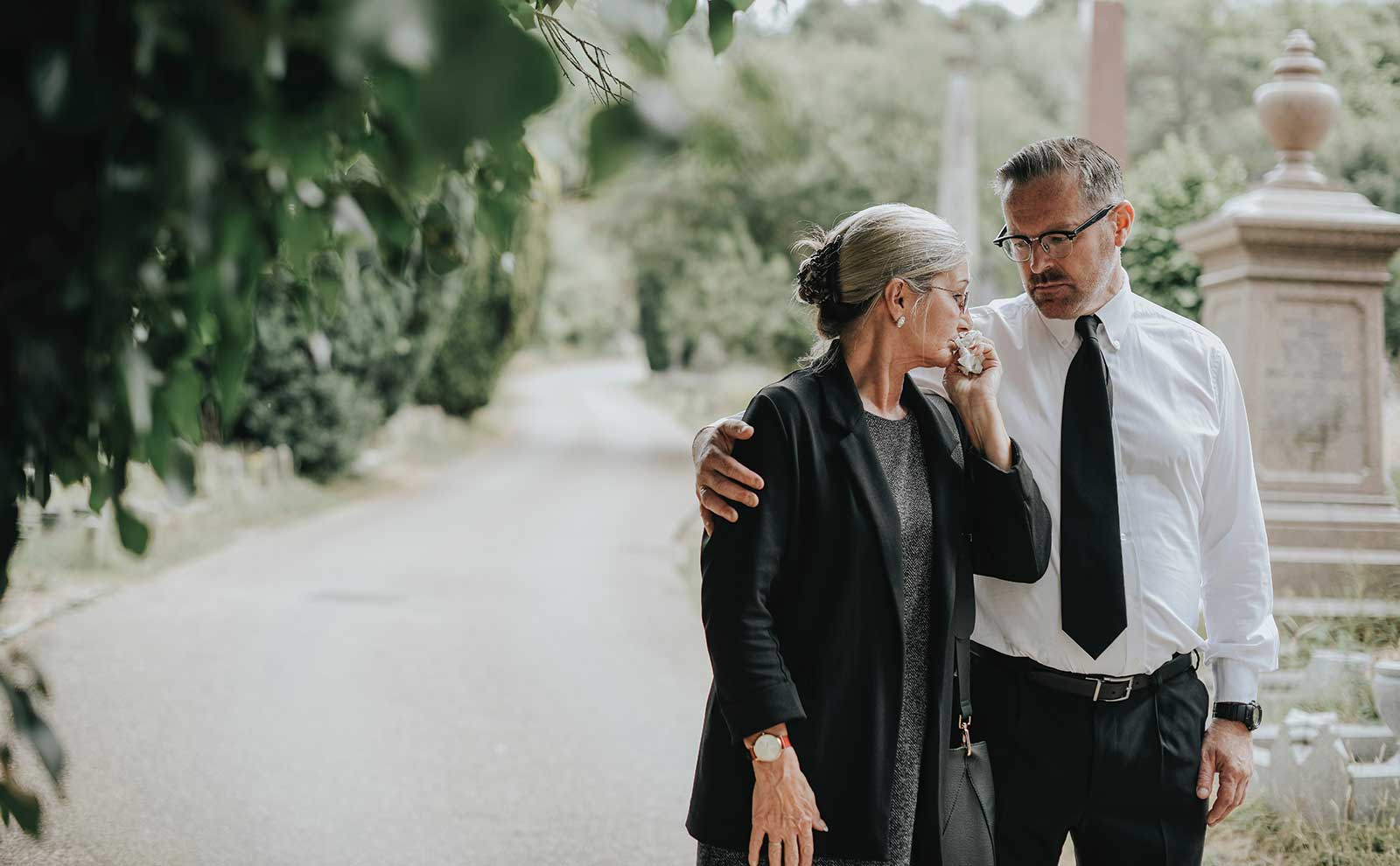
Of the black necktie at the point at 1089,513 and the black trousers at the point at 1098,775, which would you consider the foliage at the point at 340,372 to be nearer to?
the black necktie at the point at 1089,513

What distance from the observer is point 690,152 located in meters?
1.28

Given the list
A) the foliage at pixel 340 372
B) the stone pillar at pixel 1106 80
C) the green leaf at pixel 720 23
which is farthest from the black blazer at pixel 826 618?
the foliage at pixel 340 372

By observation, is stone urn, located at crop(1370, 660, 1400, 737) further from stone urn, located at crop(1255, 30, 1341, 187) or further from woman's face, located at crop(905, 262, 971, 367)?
stone urn, located at crop(1255, 30, 1341, 187)

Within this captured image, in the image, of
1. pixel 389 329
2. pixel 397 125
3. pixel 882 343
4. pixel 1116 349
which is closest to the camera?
pixel 397 125

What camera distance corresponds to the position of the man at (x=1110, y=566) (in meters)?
2.72

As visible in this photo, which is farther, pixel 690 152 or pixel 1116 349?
pixel 1116 349

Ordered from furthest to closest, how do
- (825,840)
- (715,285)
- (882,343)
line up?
(715,285) → (882,343) → (825,840)

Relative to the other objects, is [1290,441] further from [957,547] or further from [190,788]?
[190,788]

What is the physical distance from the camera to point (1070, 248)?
9.54 feet

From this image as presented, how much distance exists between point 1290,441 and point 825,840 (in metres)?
6.49

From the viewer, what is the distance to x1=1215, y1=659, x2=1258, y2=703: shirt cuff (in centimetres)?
279

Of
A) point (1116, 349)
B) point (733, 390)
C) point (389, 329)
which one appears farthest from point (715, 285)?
point (1116, 349)

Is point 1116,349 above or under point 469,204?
under

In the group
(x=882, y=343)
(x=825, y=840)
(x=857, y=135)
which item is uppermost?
(x=857, y=135)
